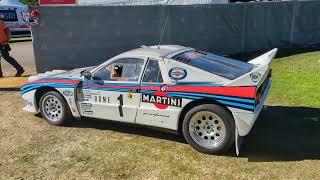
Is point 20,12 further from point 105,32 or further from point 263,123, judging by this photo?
point 263,123

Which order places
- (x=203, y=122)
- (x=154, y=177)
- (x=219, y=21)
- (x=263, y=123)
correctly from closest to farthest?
(x=154, y=177) → (x=203, y=122) → (x=263, y=123) → (x=219, y=21)

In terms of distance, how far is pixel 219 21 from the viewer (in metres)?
14.4

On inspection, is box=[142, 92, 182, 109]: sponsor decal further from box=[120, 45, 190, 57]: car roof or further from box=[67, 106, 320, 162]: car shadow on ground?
box=[120, 45, 190, 57]: car roof

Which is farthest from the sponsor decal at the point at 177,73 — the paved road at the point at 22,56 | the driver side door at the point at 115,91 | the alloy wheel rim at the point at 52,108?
the paved road at the point at 22,56

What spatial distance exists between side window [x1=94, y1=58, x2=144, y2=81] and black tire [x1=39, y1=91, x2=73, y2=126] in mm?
870

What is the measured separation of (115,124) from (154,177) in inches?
86.3

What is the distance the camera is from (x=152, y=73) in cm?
618

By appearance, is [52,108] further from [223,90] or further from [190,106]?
[223,90]

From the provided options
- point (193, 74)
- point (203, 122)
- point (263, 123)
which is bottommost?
point (263, 123)

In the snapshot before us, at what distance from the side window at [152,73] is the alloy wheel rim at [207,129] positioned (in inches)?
32.0

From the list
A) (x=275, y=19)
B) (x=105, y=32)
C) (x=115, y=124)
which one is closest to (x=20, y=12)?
(x=105, y=32)

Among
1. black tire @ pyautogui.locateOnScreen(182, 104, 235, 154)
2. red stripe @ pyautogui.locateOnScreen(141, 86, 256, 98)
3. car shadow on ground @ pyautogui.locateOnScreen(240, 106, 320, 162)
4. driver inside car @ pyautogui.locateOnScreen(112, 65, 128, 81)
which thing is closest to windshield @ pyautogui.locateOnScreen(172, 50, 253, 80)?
red stripe @ pyautogui.locateOnScreen(141, 86, 256, 98)

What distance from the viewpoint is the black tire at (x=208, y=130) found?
18.3ft

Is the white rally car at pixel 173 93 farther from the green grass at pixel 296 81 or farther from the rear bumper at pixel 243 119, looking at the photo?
the green grass at pixel 296 81
